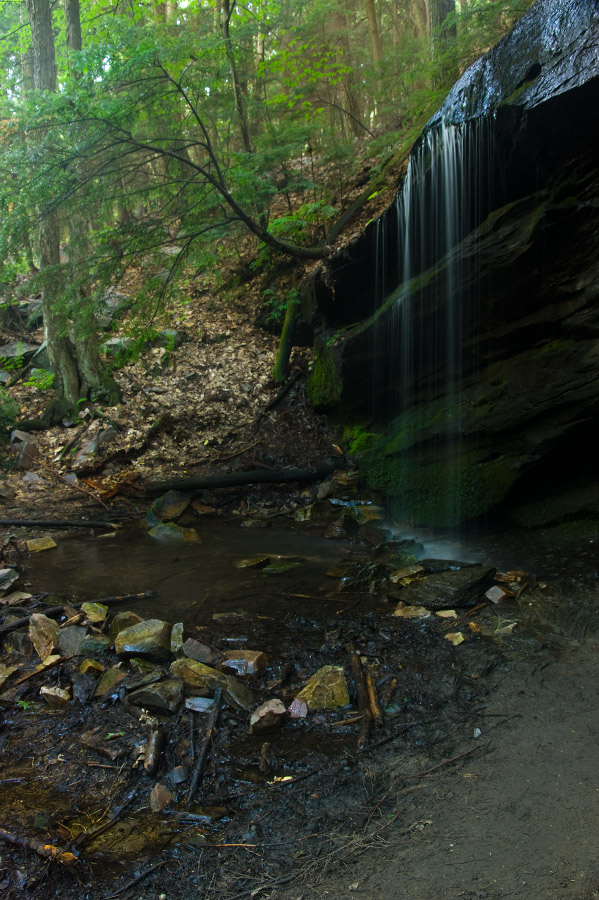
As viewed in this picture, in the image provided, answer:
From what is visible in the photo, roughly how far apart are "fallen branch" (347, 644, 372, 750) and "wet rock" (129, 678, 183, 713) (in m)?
1.23

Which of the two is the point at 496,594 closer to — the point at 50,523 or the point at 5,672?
the point at 5,672

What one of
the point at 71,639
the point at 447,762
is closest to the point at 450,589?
the point at 447,762

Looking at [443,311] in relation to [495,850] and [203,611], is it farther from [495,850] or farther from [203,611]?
[495,850]

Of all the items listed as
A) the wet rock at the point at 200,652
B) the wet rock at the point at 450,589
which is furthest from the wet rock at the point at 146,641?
the wet rock at the point at 450,589

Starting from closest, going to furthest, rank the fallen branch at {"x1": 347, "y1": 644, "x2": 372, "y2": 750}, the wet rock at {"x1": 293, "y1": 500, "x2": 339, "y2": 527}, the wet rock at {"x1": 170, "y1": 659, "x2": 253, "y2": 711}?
the fallen branch at {"x1": 347, "y1": 644, "x2": 372, "y2": 750} < the wet rock at {"x1": 170, "y1": 659, "x2": 253, "y2": 711} < the wet rock at {"x1": 293, "y1": 500, "x2": 339, "y2": 527}

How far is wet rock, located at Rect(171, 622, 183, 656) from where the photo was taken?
4.43 m

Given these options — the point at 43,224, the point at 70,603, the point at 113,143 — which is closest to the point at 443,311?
the point at 113,143

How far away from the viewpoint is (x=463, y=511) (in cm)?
766

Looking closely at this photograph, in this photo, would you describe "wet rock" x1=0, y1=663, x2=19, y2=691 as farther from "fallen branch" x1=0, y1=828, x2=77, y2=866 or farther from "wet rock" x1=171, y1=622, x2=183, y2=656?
"fallen branch" x1=0, y1=828, x2=77, y2=866

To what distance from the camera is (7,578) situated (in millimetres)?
5828

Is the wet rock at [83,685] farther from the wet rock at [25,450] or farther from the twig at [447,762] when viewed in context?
the wet rock at [25,450]

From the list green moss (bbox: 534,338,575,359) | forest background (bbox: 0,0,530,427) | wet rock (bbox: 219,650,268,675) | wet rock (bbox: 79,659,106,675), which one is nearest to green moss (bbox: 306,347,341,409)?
forest background (bbox: 0,0,530,427)

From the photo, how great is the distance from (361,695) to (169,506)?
5445 mm

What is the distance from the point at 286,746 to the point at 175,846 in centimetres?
94
